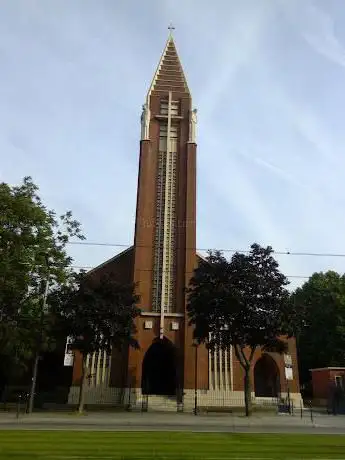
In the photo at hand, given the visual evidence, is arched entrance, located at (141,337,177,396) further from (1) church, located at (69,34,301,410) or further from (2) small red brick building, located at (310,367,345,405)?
(2) small red brick building, located at (310,367,345,405)

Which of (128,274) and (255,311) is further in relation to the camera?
(128,274)

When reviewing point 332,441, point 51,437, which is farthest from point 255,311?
point 51,437

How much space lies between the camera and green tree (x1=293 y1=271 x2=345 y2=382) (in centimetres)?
5038

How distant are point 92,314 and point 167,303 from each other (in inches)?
429

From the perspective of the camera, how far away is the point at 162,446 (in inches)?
487

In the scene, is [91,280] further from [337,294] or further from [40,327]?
[337,294]

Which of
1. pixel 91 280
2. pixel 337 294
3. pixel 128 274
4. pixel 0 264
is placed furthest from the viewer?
pixel 337 294

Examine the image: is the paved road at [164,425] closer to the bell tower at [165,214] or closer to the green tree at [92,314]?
the green tree at [92,314]

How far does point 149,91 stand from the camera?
149 feet

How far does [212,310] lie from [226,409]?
26.8 feet

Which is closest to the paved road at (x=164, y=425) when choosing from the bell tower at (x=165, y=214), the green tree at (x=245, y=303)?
the green tree at (x=245, y=303)

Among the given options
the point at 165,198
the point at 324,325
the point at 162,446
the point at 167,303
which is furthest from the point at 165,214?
the point at 162,446

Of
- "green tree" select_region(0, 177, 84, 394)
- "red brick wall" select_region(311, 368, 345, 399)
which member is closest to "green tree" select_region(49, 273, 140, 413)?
"green tree" select_region(0, 177, 84, 394)

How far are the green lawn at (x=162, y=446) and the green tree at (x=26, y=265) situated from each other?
1208cm
